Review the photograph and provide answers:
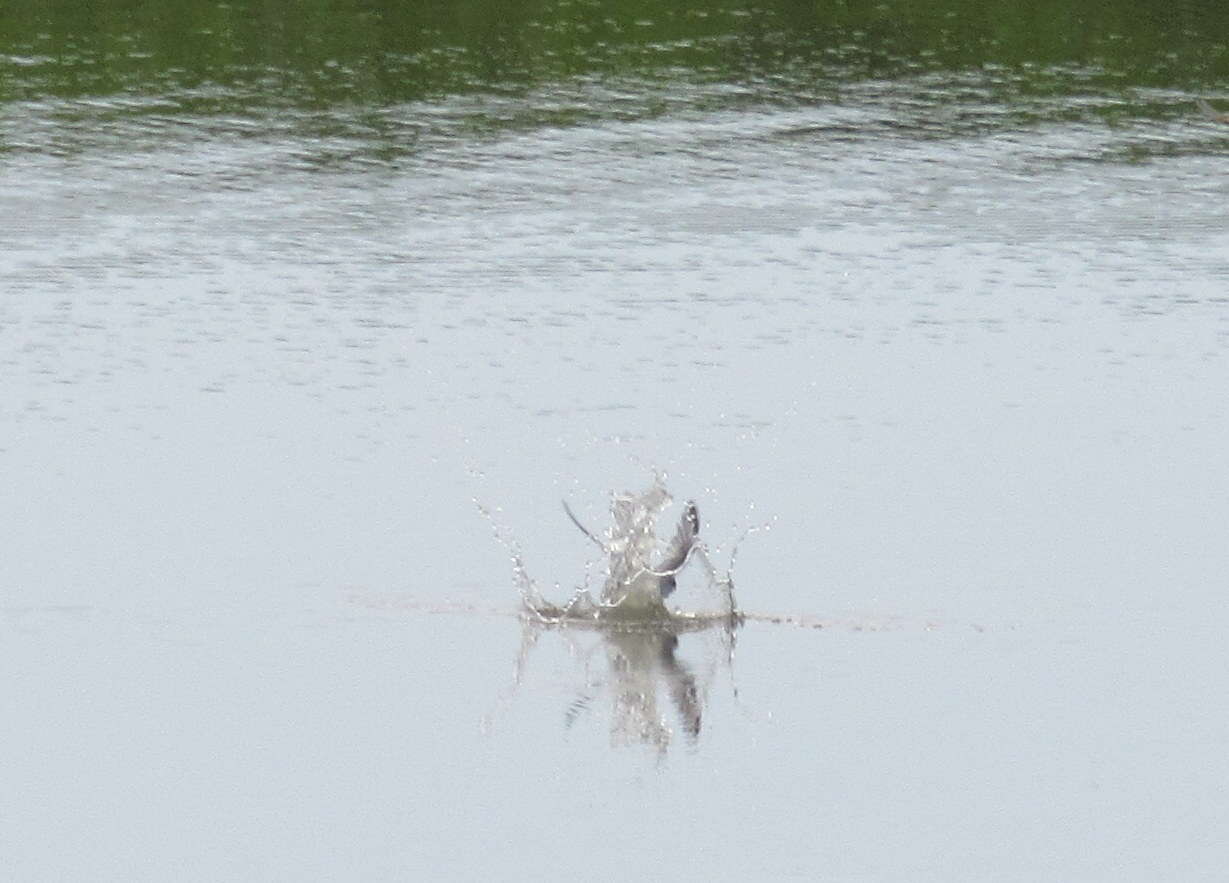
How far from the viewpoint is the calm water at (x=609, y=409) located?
77.2 feet

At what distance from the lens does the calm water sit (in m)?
23.5

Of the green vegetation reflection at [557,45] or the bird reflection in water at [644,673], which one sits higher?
the bird reflection in water at [644,673]

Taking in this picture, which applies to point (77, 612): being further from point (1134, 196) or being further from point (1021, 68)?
point (1021, 68)

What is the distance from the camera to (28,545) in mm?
29266

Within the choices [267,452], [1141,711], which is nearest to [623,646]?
[1141,711]

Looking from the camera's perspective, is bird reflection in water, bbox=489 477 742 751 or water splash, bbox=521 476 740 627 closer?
bird reflection in water, bbox=489 477 742 751

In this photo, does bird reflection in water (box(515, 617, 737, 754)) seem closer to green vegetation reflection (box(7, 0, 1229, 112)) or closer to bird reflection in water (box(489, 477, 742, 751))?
bird reflection in water (box(489, 477, 742, 751))

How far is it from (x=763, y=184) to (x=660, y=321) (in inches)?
355

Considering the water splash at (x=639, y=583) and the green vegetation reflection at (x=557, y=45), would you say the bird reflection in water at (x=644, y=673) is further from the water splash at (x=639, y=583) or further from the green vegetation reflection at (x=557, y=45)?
the green vegetation reflection at (x=557, y=45)

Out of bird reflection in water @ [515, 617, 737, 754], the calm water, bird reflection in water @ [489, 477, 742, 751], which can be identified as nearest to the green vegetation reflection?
the calm water

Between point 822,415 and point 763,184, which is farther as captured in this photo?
point 763,184

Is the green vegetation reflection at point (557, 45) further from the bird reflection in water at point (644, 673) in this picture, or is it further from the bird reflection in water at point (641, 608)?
the bird reflection in water at point (644, 673)

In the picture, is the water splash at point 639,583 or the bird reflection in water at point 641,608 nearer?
the bird reflection in water at point 641,608

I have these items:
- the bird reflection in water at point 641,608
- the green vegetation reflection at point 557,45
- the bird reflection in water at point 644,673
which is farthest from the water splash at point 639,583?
the green vegetation reflection at point 557,45
